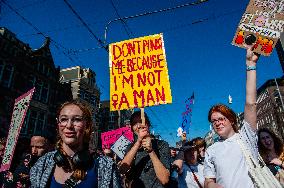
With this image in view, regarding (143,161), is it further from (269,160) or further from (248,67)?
(269,160)

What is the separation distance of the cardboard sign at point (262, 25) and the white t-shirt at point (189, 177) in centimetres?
259

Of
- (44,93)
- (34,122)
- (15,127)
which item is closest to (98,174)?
(15,127)

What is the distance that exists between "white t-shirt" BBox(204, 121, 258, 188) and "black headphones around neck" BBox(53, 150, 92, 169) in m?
1.31

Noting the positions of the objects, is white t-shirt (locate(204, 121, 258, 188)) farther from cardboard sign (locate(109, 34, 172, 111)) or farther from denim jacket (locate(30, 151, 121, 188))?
cardboard sign (locate(109, 34, 172, 111))

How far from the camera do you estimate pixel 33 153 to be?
4297 mm

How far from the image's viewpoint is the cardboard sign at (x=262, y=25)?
2.86 m

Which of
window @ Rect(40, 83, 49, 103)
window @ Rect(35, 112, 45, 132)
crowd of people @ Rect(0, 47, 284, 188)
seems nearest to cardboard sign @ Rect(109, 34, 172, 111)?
crowd of people @ Rect(0, 47, 284, 188)

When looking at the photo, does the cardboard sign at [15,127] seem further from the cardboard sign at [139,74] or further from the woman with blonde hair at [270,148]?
the woman with blonde hair at [270,148]

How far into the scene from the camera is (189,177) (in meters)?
4.60

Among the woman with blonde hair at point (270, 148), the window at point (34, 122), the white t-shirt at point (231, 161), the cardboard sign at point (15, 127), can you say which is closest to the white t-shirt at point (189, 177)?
the woman with blonde hair at point (270, 148)

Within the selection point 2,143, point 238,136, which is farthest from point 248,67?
point 2,143

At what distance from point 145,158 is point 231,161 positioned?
41.5 inches

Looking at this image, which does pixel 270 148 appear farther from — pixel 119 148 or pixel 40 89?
pixel 40 89

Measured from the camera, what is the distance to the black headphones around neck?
1.96 metres
